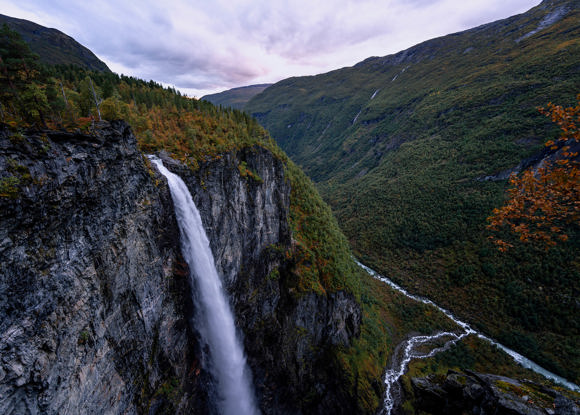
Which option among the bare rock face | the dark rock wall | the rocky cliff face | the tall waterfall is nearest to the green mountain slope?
the dark rock wall

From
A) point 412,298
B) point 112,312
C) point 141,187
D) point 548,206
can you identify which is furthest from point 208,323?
point 412,298

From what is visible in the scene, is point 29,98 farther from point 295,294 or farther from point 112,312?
point 295,294

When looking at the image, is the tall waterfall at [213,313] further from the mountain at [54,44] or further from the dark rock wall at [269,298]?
the mountain at [54,44]

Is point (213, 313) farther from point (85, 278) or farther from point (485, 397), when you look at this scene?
point (485, 397)

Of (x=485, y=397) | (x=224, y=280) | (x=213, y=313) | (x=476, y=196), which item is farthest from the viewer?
(x=476, y=196)

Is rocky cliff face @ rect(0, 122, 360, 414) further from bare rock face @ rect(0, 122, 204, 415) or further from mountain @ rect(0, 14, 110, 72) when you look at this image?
mountain @ rect(0, 14, 110, 72)

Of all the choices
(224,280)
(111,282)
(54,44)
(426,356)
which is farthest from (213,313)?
(54,44)
